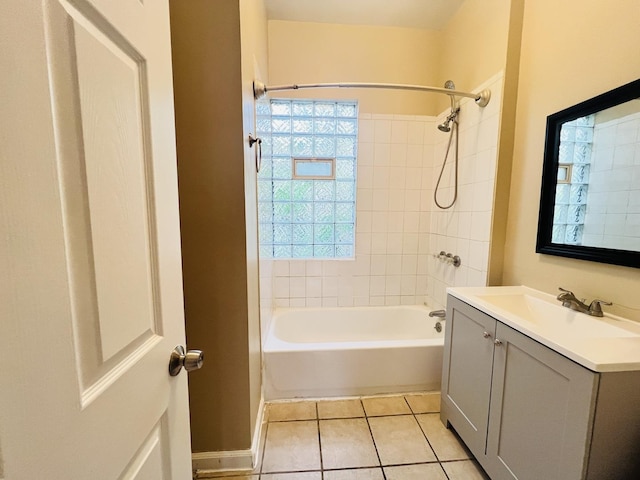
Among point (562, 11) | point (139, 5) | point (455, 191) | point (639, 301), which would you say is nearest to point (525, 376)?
point (639, 301)

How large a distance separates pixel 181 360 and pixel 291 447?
117 centimetres

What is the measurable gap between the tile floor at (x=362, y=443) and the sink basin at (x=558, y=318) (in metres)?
0.80

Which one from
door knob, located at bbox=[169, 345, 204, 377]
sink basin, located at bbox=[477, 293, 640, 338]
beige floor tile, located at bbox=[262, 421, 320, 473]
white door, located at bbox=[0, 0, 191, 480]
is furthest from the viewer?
beige floor tile, located at bbox=[262, 421, 320, 473]

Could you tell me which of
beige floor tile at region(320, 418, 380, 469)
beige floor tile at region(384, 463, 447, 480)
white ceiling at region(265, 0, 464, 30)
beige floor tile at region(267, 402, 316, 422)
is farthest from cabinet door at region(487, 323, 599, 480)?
white ceiling at region(265, 0, 464, 30)

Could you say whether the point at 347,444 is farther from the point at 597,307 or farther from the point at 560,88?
the point at 560,88

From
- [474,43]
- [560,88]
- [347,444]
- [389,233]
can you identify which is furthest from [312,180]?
[347,444]

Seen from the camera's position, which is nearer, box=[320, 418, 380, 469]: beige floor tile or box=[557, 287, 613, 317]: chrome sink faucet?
box=[557, 287, 613, 317]: chrome sink faucet

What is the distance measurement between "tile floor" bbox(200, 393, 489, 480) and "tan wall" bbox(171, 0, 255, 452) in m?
0.28

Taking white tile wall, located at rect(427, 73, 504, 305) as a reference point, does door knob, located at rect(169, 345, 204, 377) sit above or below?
below

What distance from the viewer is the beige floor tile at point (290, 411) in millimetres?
1737

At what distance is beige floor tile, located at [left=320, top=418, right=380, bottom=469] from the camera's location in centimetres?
143

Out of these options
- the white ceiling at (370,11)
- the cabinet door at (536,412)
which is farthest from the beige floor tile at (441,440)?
the white ceiling at (370,11)

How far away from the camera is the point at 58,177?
370mm

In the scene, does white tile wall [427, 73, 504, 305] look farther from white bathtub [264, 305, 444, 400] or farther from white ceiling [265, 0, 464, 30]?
white ceiling [265, 0, 464, 30]
